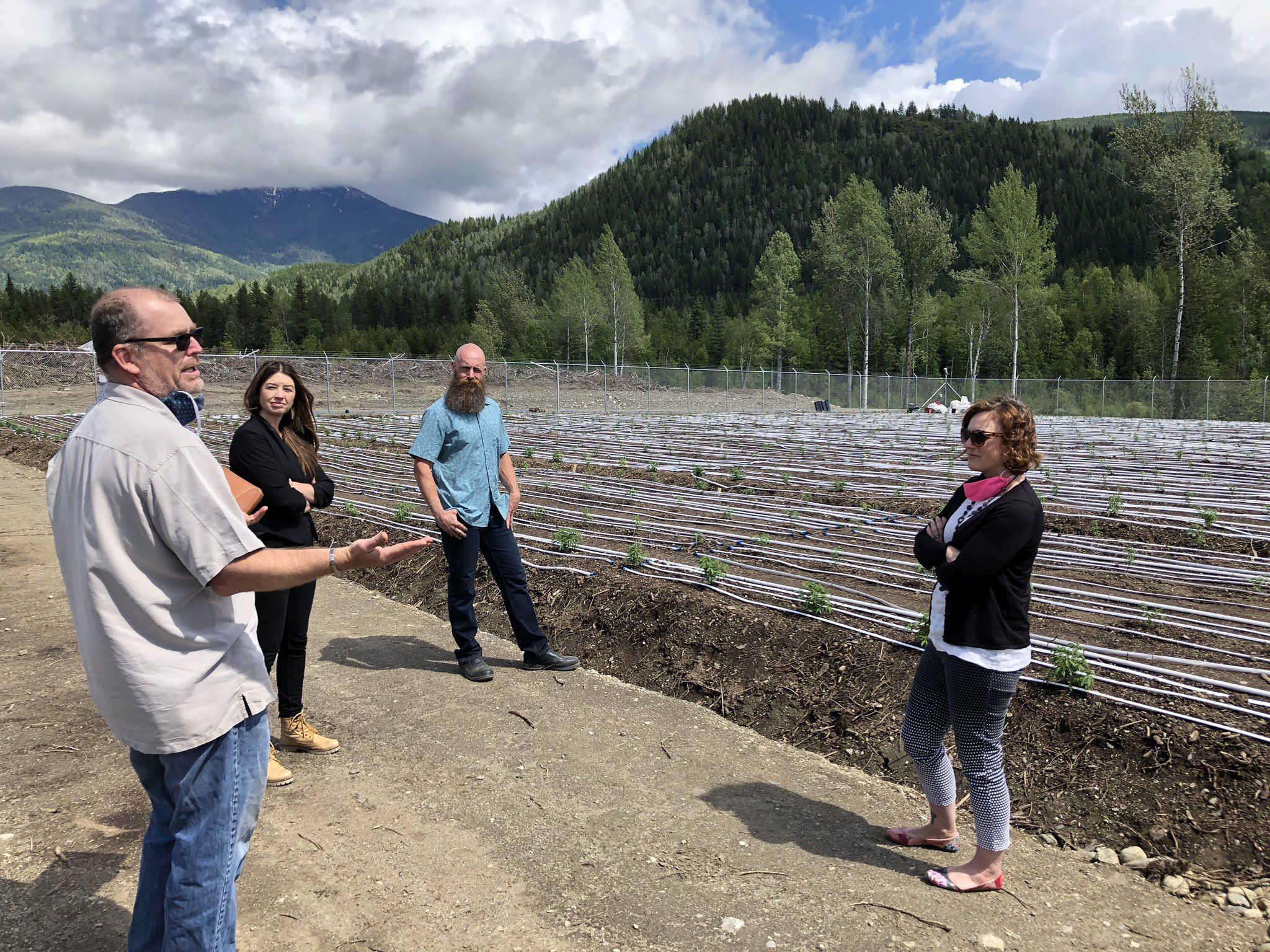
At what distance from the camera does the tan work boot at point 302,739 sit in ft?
13.7

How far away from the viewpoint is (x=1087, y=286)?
84375 millimetres

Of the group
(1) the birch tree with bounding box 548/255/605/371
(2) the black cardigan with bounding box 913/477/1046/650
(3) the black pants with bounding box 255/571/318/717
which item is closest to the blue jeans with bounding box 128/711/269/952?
(3) the black pants with bounding box 255/571/318/717

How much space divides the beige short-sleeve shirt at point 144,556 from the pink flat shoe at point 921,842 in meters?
2.64

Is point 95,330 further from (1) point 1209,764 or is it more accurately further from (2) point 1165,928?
(1) point 1209,764

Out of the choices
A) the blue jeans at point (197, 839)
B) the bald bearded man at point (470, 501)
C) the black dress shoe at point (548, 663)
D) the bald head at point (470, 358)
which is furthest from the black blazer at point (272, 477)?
the blue jeans at point (197, 839)

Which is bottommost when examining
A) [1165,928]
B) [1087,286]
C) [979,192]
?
[1165,928]

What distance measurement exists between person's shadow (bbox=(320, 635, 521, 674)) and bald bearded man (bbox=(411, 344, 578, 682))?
8.7 inches

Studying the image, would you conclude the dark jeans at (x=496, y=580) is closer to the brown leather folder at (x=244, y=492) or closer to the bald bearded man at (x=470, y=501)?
the bald bearded man at (x=470, y=501)

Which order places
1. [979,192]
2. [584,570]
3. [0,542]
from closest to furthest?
[584,570] < [0,542] < [979,192]

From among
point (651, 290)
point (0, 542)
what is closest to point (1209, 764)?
point (0, 542)

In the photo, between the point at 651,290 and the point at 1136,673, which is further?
the point at 651,290

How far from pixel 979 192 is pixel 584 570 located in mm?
183819

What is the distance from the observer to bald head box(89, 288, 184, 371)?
2021 millimetres

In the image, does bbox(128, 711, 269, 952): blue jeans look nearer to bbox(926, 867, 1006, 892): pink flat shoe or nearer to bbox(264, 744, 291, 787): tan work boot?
bbox(264, 744, 291, 787): tan work boot
